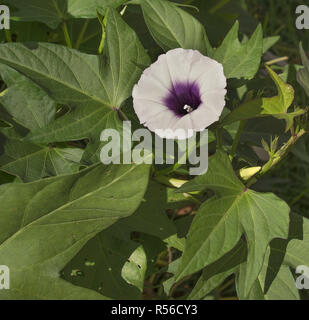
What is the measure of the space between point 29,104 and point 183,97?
31 centimetres

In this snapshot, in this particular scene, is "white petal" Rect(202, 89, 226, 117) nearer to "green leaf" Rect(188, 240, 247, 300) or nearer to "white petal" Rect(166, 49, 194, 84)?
"white petal" Rect(166, 49, 194, 84)

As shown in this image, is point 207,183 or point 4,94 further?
point 4,94

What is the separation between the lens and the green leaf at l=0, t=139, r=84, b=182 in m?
0.90

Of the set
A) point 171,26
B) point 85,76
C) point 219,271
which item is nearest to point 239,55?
point 171,26

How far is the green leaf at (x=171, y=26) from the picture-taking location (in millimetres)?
843

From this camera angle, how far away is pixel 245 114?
754 mm

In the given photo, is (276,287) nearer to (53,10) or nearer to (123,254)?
(123,254)

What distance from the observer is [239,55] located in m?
0.86

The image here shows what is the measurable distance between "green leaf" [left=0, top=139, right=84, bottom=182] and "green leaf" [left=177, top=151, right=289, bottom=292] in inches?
10.2

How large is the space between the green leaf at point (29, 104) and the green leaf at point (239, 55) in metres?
0.31

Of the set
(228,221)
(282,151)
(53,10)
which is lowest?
(228,221)
